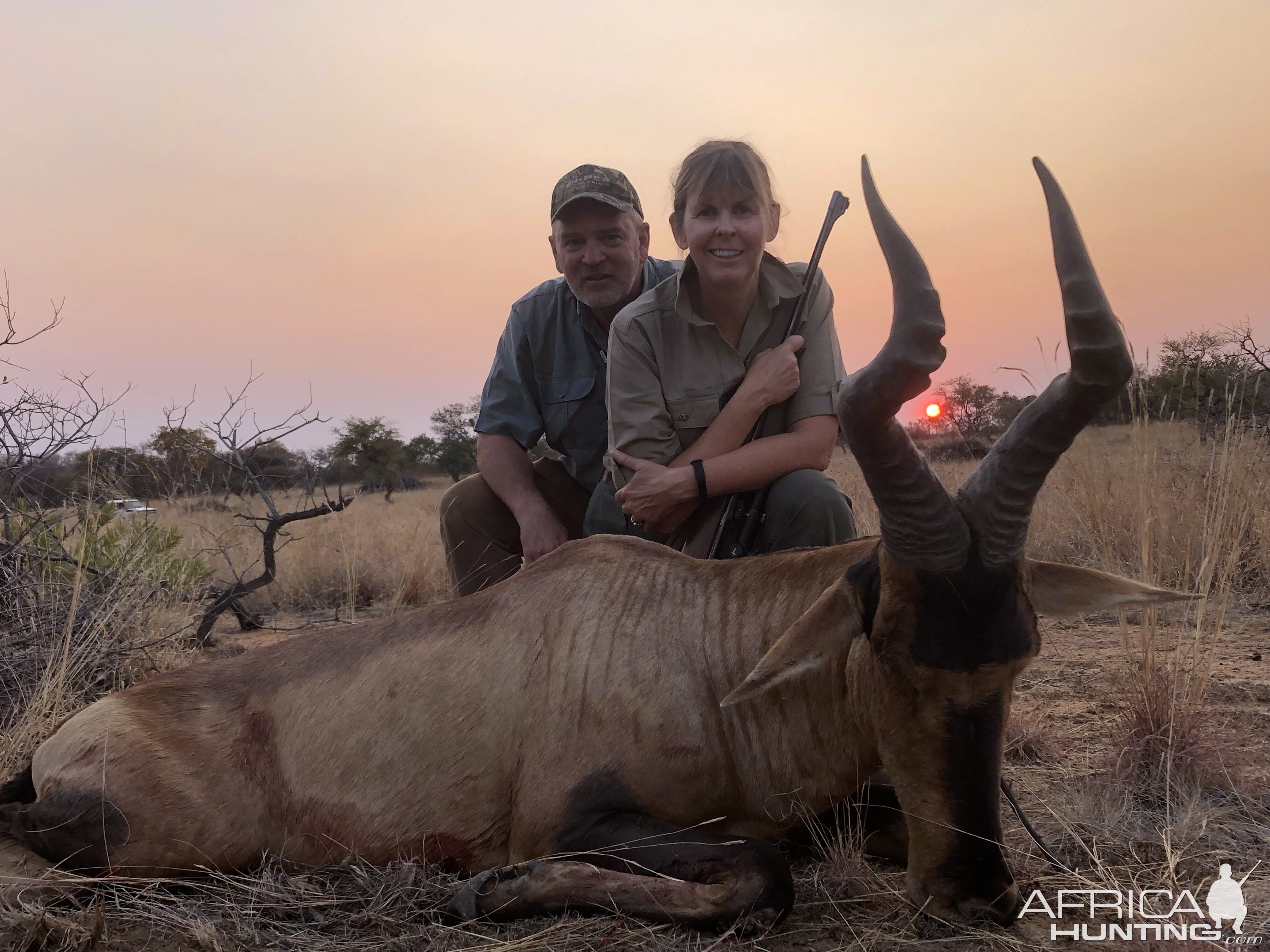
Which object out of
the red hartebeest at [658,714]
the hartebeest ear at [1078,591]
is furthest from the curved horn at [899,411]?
the hartebeest ear at [1078,591]

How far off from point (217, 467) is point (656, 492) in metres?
21.4

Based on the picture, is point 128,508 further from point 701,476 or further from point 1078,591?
point 1078,591

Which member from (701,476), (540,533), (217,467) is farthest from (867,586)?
(217,467)

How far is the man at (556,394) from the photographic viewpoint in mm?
5695

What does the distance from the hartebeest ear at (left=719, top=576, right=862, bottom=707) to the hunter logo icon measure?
4.12ft

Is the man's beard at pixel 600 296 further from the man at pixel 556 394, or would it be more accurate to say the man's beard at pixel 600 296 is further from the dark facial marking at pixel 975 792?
the dark facial marking at pixel 975 792

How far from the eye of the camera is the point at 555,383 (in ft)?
20.0

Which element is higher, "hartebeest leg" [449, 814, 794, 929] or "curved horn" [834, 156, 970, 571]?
Result: "curved horn" [834, 156, 970, 571]

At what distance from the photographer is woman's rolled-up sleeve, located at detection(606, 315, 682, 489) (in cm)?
476

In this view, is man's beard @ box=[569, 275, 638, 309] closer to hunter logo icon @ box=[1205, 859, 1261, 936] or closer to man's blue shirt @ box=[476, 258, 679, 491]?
man's blue shirt @ box=[476, 258, 679, 491]

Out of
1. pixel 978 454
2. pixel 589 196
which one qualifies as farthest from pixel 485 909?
pixel 978 454

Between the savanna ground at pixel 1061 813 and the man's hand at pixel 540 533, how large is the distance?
226 cm

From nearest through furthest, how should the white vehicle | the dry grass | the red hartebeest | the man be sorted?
the red hartebeest
the man
the white vehicle
the dry grass

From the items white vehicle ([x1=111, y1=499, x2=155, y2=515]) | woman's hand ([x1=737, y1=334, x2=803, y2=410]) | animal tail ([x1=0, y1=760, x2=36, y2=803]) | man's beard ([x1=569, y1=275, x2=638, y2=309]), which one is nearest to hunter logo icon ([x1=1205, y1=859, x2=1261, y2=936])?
woman's hand ([x1=737, y1=334, x2=803, y2=410])
